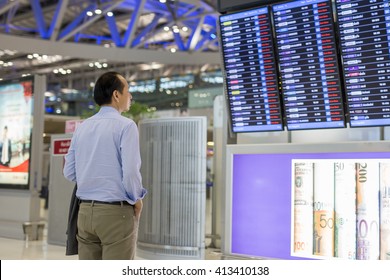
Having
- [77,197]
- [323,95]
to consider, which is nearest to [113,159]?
[77,197]

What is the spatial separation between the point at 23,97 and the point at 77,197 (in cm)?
771

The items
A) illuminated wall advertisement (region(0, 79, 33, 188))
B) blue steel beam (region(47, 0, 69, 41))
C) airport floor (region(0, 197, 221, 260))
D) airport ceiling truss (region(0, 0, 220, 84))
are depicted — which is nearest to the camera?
airport floor (region(0, 197, 221, 260))

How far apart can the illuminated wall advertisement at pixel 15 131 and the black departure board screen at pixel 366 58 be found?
23.7ft

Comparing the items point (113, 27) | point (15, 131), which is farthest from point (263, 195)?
point (113, 27)

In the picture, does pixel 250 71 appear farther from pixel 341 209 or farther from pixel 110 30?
pixel 110 30

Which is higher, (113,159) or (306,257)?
(113,159)

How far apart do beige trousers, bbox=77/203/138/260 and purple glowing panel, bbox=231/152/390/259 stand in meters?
1.54

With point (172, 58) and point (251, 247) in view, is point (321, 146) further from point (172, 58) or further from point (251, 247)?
point (172, 58)

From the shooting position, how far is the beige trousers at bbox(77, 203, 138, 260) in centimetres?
254

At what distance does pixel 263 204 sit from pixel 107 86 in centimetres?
177

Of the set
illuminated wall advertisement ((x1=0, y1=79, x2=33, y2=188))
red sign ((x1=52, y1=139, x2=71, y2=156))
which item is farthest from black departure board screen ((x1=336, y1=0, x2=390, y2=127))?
illuminated wall advertisement ((x1=0, y1=79, x2=33, y2=188))

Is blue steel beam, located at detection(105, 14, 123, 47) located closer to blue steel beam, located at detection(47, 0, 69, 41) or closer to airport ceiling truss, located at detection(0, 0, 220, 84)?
airport ceiling truss, located at detection(0, 0, 220, 84)

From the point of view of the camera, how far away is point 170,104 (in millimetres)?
26516

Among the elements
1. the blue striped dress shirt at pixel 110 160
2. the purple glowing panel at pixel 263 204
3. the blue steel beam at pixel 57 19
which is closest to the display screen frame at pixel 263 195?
the purple glowing panel at pixel 263 204
